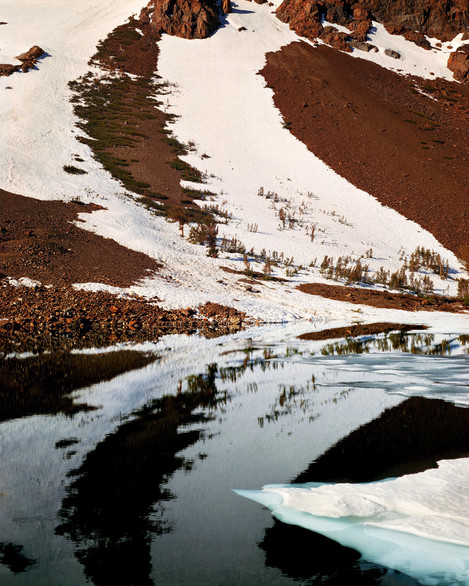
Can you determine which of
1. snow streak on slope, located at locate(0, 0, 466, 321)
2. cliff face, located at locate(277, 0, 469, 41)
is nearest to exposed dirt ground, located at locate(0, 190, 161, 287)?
snow streak on slope, located at locate(0, 0, 466, 321)

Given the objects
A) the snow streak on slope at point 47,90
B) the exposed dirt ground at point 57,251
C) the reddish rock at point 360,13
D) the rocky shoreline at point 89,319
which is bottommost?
the rocky shoreline at point 89,319

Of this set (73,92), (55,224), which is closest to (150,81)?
(73,92)

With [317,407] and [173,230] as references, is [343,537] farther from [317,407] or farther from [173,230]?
[173,230]

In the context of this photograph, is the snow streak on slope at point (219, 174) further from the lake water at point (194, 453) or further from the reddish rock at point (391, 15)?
the lake water at point (194, 453)

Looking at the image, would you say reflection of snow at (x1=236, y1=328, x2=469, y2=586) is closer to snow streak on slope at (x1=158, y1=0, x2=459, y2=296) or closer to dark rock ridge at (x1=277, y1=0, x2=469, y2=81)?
snow streak on slope at (x1=158, y1=0, x2=459, y2=296)

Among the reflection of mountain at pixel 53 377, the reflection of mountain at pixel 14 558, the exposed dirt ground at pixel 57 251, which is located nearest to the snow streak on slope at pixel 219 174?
the exposed dirt ground at pixel 57 251

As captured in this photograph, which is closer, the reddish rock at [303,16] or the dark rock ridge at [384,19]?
the dark rock ridge at [384,19]
